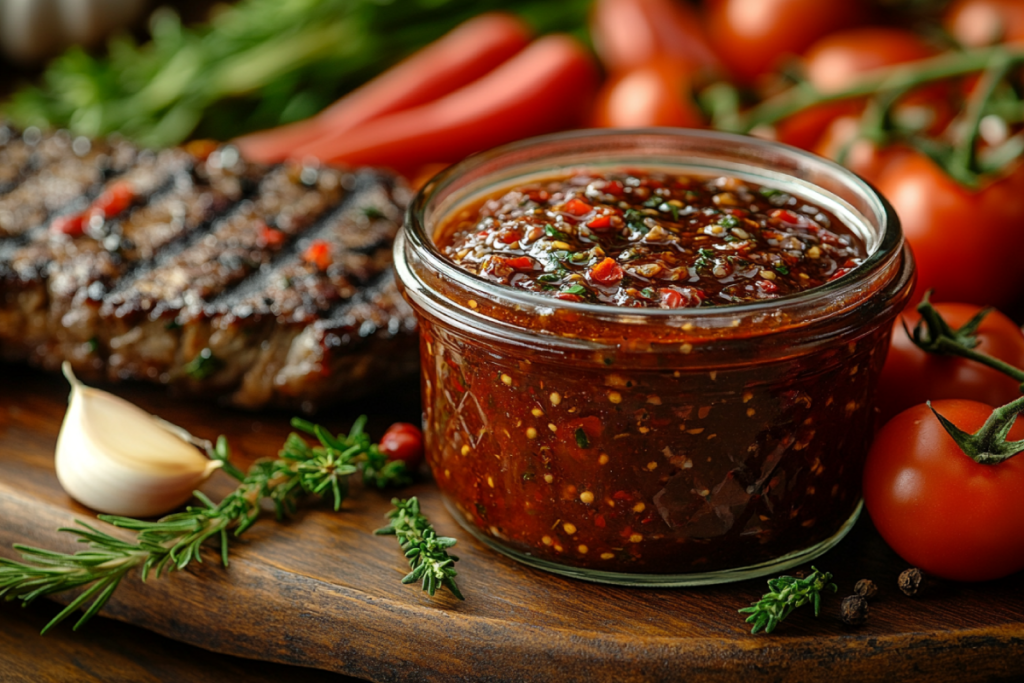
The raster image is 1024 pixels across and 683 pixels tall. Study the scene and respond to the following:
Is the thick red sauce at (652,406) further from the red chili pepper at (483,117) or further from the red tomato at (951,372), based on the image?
the red chili pepper at (483,117)

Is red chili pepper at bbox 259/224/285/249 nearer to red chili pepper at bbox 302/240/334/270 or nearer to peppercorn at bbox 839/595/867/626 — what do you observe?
red chili pepper at bbox 302/240/334/270

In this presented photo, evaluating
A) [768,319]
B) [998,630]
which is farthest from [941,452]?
[768,319]

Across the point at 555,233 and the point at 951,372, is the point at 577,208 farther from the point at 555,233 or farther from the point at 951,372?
the point at 951,372

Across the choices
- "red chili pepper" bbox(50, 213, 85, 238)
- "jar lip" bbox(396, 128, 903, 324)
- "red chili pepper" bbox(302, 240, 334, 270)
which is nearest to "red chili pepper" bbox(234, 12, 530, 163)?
"red chili pepper" bbox(50, 213, 85, 238)

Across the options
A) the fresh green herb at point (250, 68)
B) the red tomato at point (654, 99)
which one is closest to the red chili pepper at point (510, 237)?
the red tomato at point (654, 99)

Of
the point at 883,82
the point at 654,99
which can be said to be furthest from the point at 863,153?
the point at 654,99

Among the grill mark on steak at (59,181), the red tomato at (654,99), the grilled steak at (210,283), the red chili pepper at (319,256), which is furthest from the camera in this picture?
the red tomato at (654,99)

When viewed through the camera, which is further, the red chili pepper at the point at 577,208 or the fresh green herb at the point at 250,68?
the fresh green herb at the point at 250,68
